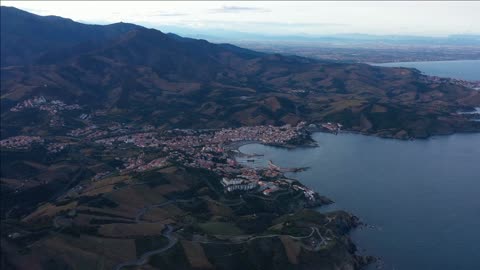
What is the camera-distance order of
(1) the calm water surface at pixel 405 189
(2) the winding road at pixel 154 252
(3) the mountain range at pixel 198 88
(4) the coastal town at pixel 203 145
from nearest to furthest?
(2) the winding road at pixel 154 252
(1) the calm water surface at pixel 405 189
(4) the coastal town at pixel 203 145
(3) the mountain range at pixel 198 88

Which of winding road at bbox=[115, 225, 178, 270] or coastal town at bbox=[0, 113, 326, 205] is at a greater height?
winding road at bbox=[115, 225, 178, 270]

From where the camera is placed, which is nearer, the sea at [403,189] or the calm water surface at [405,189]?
the sea at [403,189]

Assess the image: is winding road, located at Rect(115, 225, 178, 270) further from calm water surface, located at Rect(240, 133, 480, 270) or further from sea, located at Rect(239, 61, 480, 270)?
calm water surface, located at Rect(240, 133, 480, 270)

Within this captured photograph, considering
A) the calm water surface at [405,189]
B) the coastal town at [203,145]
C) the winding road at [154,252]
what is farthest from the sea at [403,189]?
the winding road at [154,252]

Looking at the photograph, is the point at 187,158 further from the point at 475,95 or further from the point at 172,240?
the point at 475,95

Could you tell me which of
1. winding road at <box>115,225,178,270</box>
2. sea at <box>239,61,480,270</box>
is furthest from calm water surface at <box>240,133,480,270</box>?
winding road at <box>115,225,178,270</box>

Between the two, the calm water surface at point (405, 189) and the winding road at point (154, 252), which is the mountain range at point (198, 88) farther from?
the winding road at point (154, 252)

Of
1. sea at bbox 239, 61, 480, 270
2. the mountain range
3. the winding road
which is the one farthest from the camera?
the mountain range

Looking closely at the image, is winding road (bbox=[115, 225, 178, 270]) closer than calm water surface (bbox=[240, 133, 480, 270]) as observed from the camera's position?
Yes
